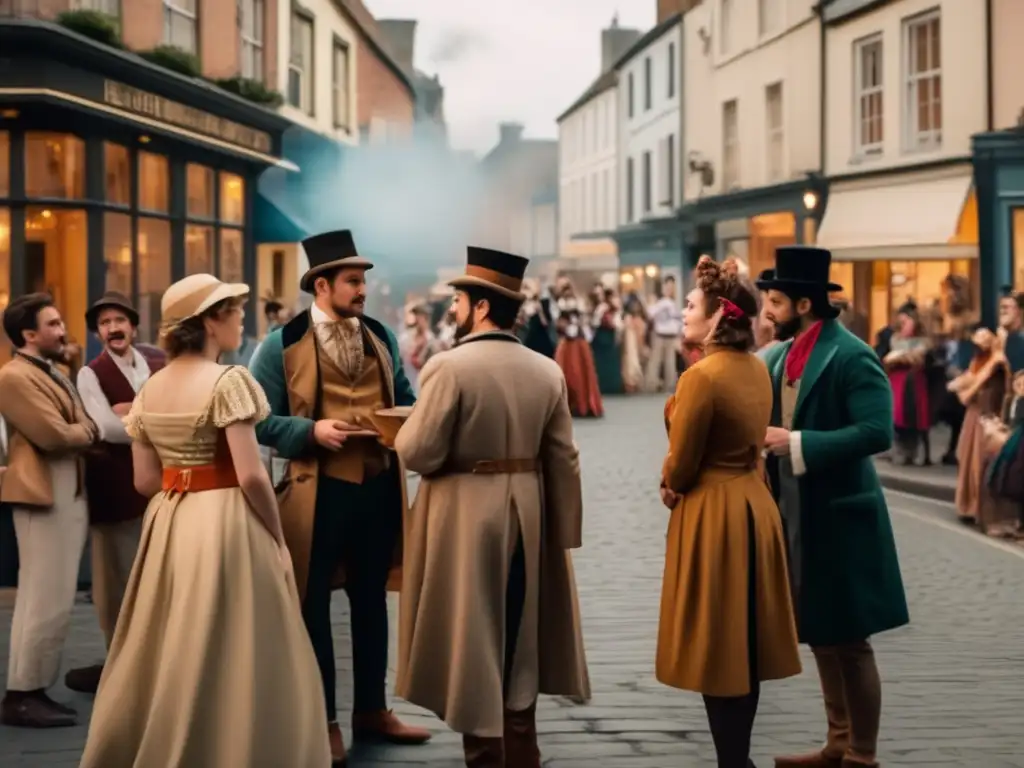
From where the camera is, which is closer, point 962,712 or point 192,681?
point 192,681

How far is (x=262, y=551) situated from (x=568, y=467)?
1.26 meters

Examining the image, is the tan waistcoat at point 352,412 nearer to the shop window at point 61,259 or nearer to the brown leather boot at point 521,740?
the brown leather boot at point 521,740

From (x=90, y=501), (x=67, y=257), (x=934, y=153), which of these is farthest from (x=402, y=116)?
(x=90, y=501)

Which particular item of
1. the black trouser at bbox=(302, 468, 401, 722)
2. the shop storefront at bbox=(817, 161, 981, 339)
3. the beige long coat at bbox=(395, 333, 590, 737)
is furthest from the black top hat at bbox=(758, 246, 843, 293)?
the shop storefront at bbox=(817, 161, 981, 339)

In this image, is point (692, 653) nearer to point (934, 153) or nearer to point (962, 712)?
point (962, 712)

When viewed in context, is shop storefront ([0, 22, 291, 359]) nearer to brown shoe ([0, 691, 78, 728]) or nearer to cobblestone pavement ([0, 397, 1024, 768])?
cobblestone pavement ([0, 397, 1024, 768])

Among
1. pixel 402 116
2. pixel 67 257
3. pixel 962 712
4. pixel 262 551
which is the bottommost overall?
pixel 962 712

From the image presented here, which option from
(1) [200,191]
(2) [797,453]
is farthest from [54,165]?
(2) [797,453]

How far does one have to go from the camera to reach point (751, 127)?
113 ft

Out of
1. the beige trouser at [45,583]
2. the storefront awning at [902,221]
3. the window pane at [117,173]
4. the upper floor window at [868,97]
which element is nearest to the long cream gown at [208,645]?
the beige trouser at [45,583]

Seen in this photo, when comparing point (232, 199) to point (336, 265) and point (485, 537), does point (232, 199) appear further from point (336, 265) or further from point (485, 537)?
point (485, 537)

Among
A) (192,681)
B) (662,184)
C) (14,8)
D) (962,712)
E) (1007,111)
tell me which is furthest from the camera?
(662,184)

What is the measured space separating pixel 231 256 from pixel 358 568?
16310 mm

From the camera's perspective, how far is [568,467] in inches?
249
